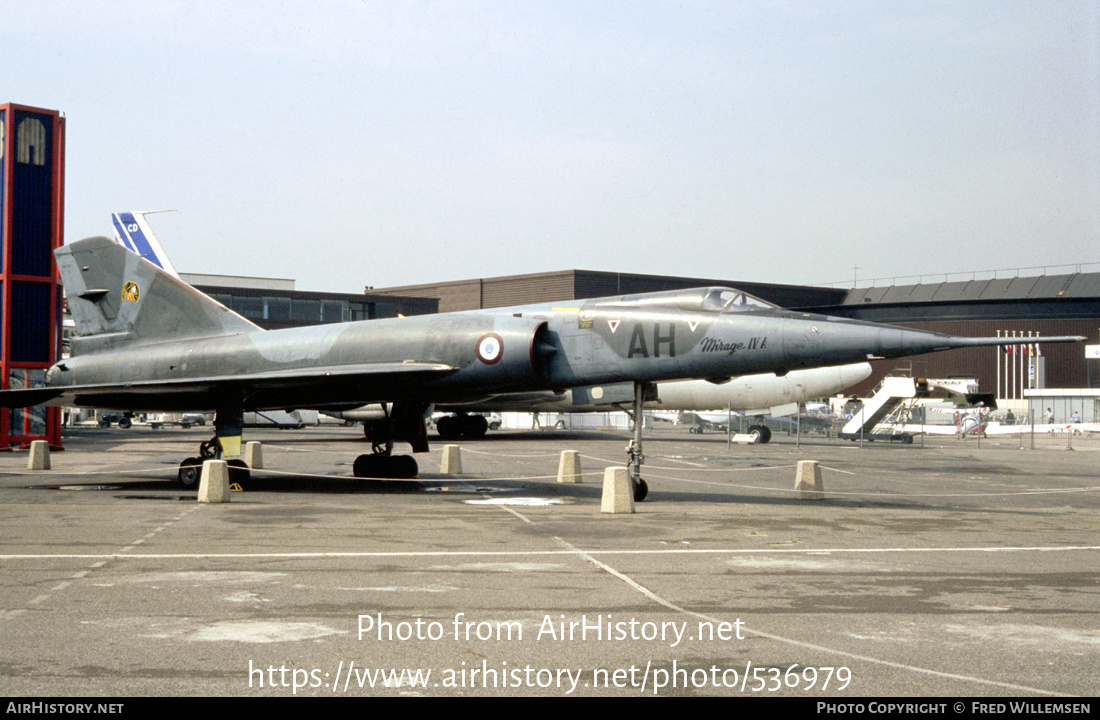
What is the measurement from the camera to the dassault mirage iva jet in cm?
1459

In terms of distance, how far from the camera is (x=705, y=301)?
15273 mm

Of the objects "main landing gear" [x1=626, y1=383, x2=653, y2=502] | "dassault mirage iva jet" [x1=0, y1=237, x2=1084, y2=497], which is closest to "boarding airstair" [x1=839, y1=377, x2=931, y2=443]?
"main landing gear" [x1=626, y1=383, x2=653, y2=502]

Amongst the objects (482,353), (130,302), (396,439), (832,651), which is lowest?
(832,651)

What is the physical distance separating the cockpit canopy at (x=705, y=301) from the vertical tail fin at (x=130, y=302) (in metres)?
8.54

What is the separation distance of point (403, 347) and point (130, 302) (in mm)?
6347

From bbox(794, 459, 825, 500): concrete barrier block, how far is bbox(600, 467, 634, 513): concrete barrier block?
4.20 meters

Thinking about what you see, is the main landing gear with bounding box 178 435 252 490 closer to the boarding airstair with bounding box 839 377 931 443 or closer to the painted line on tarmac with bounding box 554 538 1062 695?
the painted line on tarmac with bounding box 554 538 1062 695

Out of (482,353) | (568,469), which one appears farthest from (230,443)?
(568,469)

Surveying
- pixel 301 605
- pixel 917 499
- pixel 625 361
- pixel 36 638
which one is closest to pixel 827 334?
pixel 625 361

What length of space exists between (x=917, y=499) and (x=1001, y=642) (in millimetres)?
11419

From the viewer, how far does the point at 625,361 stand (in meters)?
15.6

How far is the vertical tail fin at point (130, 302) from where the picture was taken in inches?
761

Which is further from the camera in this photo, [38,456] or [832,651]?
[38,456]

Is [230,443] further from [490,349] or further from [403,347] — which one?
[490,349]
